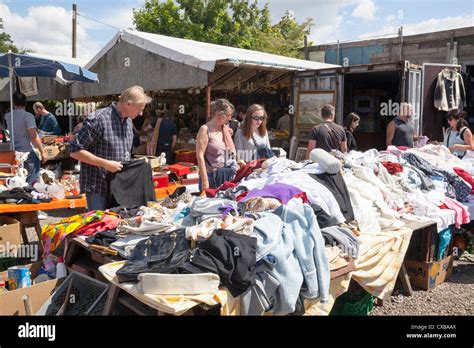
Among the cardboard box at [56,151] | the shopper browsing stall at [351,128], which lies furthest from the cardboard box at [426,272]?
the cardboard box at [56,151]

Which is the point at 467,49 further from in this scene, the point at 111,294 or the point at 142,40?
the point at 111,294

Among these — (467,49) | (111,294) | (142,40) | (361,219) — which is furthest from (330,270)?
(467,49)

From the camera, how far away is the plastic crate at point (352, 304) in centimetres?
359

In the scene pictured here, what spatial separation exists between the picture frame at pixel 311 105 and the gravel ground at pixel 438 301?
5.74 m

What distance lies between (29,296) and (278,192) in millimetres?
1867

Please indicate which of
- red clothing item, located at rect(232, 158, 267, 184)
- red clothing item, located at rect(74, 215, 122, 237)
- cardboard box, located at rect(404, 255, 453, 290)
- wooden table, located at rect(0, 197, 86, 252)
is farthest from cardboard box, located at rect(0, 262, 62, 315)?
cardboard box, located at rect(404, 255, 453, 290)

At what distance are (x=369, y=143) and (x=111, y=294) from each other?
10958mm

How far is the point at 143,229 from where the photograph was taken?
296 centimetres

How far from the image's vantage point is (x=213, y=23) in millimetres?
→ 26703

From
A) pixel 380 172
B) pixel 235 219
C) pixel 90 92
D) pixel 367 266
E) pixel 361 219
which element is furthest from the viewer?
pixel 90 92

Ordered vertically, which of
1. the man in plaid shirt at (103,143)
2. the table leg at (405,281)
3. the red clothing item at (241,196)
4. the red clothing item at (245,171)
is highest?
the man in plaid shirt at (103,143)

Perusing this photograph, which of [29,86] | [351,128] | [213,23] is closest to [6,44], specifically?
[213,23]

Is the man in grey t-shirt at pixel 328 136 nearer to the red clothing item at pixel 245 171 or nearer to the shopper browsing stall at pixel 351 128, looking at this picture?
the shopper browsing stall at pixel 351 128

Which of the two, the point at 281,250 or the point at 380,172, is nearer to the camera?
the point at 281,250
